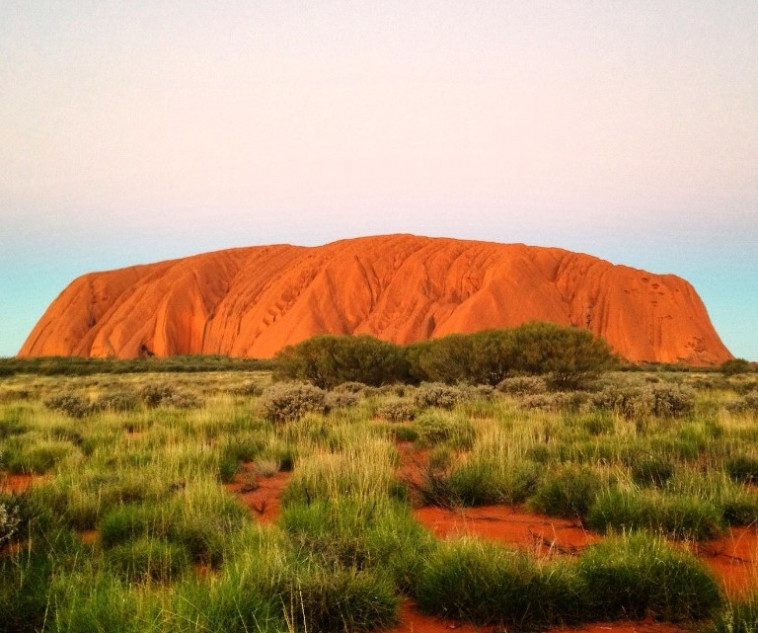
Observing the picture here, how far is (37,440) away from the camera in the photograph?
28.5 feet

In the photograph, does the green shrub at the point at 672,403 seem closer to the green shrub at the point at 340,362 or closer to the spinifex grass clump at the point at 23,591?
the spinifex grass clump at the point at 23,591

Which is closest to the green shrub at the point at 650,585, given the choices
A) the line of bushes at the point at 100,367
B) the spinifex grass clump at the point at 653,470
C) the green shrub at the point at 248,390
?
the spinifex grass clump at the point at 653,470

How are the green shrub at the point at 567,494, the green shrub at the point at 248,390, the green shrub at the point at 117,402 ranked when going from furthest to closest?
1. the green shrub at the point at 248,390
2. the green shrub at the point at 117,402
3. the green shrub at the point at 567,494

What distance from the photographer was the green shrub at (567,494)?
17.4 feet

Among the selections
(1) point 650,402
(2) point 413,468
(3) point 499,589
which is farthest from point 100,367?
(3) point 499,589

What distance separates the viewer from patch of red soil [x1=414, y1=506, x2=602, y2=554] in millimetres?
4504

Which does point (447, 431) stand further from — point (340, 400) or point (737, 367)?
point (737, 367)

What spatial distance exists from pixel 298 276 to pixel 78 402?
179 feet

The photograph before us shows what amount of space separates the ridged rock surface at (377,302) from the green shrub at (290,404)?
40.8 meters

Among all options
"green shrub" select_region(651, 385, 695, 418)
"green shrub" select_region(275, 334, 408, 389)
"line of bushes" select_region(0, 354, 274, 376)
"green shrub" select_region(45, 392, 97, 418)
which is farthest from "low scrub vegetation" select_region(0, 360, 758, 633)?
"line of bushes" select_region(0, 354, 274, 376)

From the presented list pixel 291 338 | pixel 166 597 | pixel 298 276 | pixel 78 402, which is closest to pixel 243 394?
pixel 78 402

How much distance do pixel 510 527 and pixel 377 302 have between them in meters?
57.0

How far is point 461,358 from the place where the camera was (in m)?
20.8

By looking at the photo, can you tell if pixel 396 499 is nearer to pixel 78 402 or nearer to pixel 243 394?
pixel 78 402
